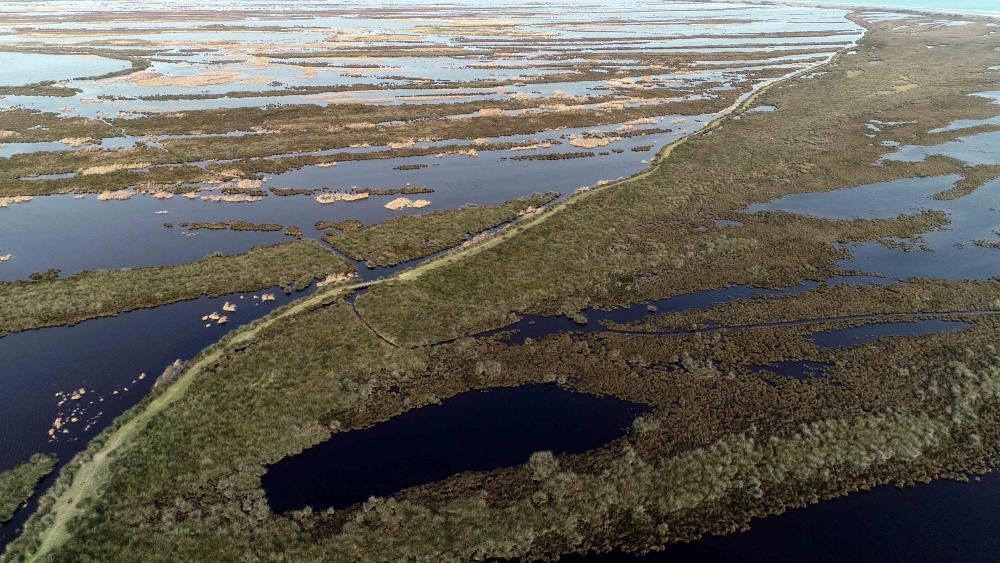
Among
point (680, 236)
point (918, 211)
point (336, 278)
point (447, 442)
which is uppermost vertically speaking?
point (918, 211)

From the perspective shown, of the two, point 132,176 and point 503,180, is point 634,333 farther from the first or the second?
point 132,176

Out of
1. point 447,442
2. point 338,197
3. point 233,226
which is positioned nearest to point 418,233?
point 338,197

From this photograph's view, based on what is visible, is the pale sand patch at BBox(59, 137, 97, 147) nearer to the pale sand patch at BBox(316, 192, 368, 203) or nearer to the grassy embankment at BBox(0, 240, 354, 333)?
the pale sand patch at BBox(316, 192, 368, 203)

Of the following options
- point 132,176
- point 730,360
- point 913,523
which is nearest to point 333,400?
point 730,360

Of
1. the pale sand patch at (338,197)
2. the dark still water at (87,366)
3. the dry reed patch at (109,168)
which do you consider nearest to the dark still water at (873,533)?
the dark still water at (87,366)

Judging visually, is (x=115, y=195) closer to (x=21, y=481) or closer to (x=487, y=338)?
(x=21, y=481)

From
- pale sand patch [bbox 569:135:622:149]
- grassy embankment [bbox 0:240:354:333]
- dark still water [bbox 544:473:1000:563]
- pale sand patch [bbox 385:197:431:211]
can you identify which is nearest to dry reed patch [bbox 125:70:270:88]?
pale sand patch [bbox 569:135:622:149]
